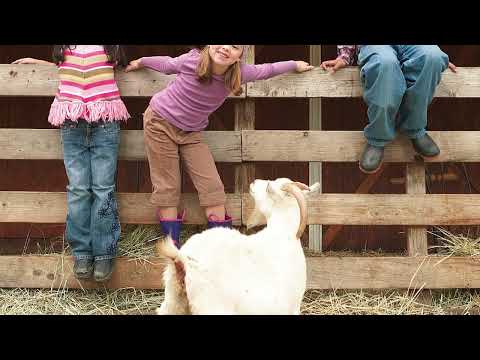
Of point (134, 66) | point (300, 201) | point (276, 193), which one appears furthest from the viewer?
point (134, 66)

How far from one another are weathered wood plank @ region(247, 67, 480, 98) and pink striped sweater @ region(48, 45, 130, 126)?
3.12 ft

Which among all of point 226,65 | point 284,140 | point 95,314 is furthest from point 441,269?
point 95,314

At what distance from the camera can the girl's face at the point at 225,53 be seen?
325 centimetres

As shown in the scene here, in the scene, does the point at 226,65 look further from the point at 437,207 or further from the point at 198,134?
the point at 437,207

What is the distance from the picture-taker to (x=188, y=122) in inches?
140

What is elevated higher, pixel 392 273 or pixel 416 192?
pixel 416 192

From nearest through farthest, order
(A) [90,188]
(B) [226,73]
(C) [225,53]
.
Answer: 1. (C) [225,53]
2. (B) [226,73]
3. (A) [90,188]

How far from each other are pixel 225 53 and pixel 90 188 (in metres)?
1.23

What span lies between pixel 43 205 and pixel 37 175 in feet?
6.63

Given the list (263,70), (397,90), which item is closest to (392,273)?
(397,90)

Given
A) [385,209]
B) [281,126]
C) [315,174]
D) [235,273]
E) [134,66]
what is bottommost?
[235,273]

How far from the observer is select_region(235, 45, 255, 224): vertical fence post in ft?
12.8

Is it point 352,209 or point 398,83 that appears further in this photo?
point 352,209

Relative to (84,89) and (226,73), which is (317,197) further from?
(84,89)
